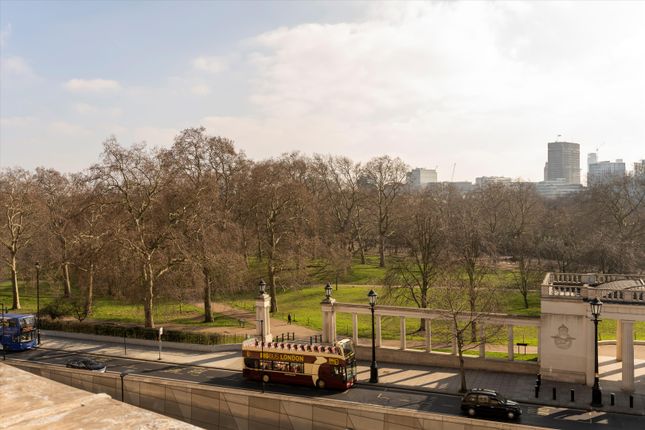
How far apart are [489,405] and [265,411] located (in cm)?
1357

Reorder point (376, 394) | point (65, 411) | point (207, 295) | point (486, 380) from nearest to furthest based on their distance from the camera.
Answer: point (65, 411)
point (376, 394)
point (486, 380)
point (207, 295)

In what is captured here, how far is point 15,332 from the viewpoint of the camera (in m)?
41.7

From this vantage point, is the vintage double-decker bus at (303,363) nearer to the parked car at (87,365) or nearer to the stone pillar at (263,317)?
the stone pillar at (263,317)

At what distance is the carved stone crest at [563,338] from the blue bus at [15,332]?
39.2 metres

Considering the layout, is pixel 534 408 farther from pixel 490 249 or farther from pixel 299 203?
pixel 299 203

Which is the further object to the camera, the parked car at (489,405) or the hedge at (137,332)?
the hedge at (137,332)

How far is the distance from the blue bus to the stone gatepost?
24.3 meters

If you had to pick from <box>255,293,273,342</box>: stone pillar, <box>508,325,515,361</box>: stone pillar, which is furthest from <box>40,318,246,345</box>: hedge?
<box>508,325,515,361</box>: stone pillar

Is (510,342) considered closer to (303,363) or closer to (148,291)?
(303,363)

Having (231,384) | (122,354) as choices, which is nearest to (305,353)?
(231,384)

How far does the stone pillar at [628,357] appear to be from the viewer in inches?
1117

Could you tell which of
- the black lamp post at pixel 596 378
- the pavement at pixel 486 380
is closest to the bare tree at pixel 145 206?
the pavement at pixel 486 380

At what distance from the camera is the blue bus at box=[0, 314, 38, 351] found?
4162 centimetres

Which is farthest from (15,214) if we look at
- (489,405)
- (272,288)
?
(489,405)
